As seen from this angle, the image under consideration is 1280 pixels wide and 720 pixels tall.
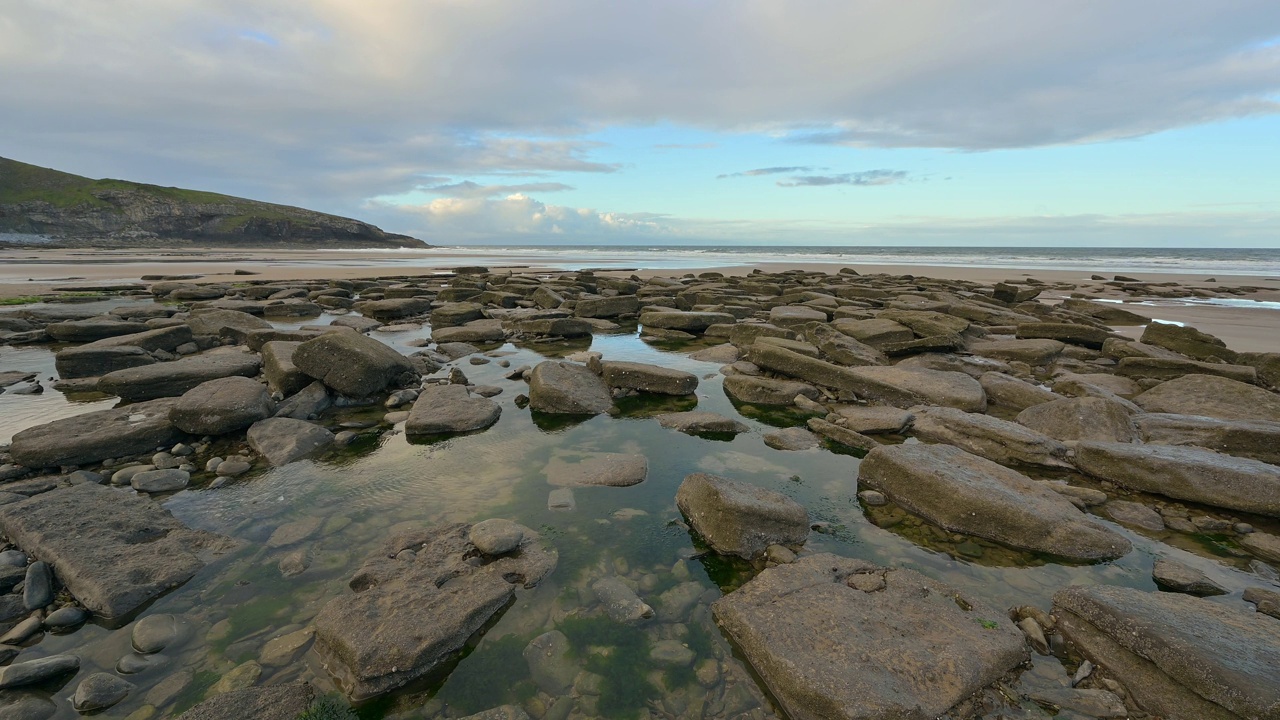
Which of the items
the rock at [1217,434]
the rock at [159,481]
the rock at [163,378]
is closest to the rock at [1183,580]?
the rock at [1217,434]

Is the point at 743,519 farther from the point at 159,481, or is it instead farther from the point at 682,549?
the point at 159,481

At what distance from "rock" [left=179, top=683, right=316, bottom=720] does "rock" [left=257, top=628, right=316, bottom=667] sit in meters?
0.27

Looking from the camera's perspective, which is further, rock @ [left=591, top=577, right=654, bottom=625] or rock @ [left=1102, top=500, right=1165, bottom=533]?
rock @ [left=1102, top=500, right=1165, bottom=533]

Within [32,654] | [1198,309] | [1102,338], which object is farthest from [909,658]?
[1198,309]

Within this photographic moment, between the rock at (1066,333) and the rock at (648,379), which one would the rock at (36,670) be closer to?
the rock at (648,379)

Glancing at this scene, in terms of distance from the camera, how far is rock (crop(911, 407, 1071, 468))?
5363 millimetres

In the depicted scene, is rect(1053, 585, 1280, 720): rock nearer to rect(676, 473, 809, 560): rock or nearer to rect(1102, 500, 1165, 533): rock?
rect(1102, 500, 1165, 533): rock

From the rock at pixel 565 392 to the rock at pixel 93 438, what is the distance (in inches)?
158

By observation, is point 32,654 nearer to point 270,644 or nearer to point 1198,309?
point 270,644

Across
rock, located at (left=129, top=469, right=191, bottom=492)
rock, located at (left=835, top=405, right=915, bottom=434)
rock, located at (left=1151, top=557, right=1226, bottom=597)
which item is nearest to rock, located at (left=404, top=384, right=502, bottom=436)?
rock, located at (left=129, top=469, right=191, bottom=492)

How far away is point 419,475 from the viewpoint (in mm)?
5008

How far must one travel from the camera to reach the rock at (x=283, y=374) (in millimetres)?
6955

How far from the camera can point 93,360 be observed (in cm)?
798

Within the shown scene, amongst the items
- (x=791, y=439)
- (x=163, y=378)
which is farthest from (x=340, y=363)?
(x=791, y=439)
